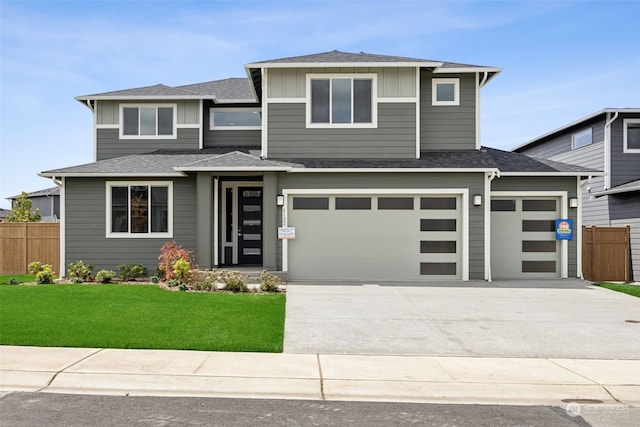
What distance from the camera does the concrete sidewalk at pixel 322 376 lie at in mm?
5145

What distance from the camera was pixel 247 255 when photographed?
1566cm

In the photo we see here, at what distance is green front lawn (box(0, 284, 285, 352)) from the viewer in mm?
6832

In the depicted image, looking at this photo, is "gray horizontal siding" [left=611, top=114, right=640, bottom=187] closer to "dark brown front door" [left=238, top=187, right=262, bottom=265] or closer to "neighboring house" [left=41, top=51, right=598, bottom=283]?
"neighboring house" [left=41, top=51, right=598, bottom=283]

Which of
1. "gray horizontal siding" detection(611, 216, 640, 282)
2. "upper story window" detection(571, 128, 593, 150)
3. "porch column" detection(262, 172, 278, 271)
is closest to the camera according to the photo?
"porch column" detection(262, 172, 278, 271)

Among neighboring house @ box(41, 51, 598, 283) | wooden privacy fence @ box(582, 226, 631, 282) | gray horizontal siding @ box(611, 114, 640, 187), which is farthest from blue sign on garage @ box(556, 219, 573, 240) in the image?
gray horizontal siding @ box(611, 114, 640, 187)

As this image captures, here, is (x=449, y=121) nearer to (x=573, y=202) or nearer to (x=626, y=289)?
(x=573, y=202)

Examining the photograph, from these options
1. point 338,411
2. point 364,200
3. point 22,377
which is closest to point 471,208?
point 364,200

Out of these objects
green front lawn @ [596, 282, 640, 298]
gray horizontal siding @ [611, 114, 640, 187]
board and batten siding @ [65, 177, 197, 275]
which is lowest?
green front lawn @ [596, 282, 640, 298]

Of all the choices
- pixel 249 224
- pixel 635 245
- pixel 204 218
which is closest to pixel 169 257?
pixel 204 218

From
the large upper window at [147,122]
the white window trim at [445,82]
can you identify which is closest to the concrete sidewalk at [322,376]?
the white window trim at [445,82]

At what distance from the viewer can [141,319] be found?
8.18 metres

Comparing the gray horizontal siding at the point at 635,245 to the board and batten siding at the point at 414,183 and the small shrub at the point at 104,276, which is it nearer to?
the board and batten siding at the point at 414,183

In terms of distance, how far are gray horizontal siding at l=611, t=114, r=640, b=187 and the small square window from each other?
7606 mm

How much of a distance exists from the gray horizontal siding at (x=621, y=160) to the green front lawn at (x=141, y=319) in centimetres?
1477
